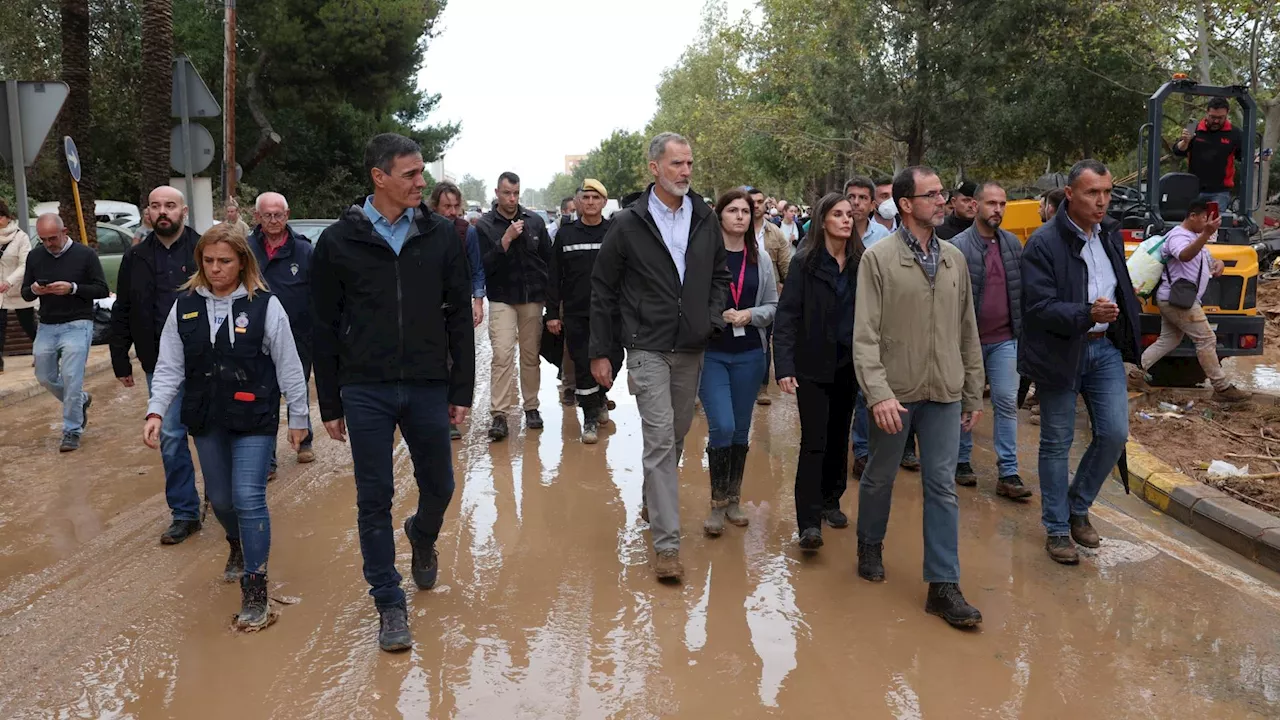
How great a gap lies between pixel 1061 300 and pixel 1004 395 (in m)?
1.37

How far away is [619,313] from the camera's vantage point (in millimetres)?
5422

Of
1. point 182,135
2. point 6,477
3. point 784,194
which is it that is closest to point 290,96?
point 182,135

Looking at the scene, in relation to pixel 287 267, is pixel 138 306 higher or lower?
lower

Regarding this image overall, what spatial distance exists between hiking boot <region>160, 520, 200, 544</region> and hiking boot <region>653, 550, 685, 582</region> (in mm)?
2721

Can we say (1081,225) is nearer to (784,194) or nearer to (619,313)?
(619,313)

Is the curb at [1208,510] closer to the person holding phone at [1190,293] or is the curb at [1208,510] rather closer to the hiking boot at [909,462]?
the hiking boot at [909,462]

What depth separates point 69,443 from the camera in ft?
25.7

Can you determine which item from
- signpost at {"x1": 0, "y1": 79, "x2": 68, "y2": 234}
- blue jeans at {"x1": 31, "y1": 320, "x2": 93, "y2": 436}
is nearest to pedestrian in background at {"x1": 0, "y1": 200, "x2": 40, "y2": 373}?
signpost at {"x1": 0, "y1": 79, "x2": 68, "y2": 234}

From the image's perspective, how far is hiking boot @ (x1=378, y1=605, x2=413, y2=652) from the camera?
4.20 m

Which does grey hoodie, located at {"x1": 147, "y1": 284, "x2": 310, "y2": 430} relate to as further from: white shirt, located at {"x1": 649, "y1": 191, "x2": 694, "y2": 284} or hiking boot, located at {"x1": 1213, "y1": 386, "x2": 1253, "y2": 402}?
hiking boot, located at {"x1": 1213, "y1": 386, "x2": 1253, "y2": 402}

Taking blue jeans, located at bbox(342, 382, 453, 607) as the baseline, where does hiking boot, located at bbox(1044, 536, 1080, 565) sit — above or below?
below

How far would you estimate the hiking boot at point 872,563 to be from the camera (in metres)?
5.05

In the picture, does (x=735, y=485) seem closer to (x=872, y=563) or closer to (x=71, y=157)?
(x=872, y=563)

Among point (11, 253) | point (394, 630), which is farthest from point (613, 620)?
point (11, 253)
